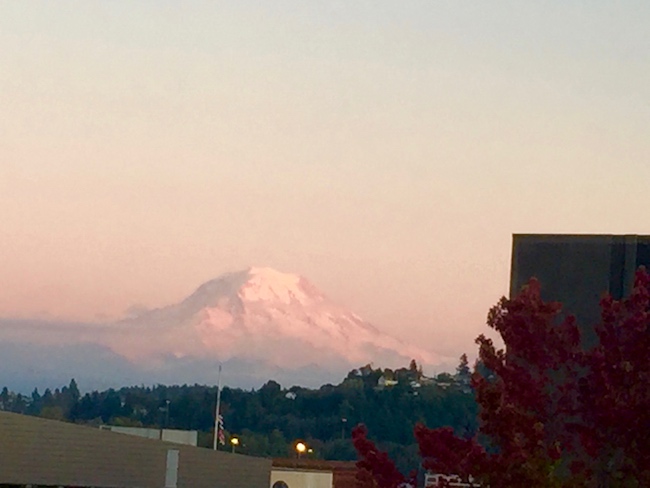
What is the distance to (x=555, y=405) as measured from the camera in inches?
926

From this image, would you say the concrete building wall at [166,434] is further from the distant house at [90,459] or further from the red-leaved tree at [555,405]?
the red-leaved tree at [555,405]

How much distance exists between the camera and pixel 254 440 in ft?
538

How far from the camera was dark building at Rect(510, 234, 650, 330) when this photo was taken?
3266cm

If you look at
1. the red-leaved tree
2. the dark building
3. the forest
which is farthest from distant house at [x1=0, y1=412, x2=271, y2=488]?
the forest

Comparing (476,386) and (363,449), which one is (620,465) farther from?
(363,449)

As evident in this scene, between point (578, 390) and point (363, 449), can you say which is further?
point (363, 449)

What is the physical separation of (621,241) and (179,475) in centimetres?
2316

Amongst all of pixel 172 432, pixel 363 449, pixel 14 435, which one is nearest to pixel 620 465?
pixel 363 449

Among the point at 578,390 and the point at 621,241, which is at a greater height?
the point at 621,241

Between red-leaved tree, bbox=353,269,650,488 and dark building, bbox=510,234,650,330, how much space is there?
8.61 meters

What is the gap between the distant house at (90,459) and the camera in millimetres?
43500

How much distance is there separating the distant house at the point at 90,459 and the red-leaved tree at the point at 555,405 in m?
22.0

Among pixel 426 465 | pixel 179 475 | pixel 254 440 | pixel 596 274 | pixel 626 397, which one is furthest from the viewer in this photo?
pixel 254 440

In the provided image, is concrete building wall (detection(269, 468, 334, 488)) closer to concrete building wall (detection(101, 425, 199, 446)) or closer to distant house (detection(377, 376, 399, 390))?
concrete building wall (detection(101, 425, 199, 446))
